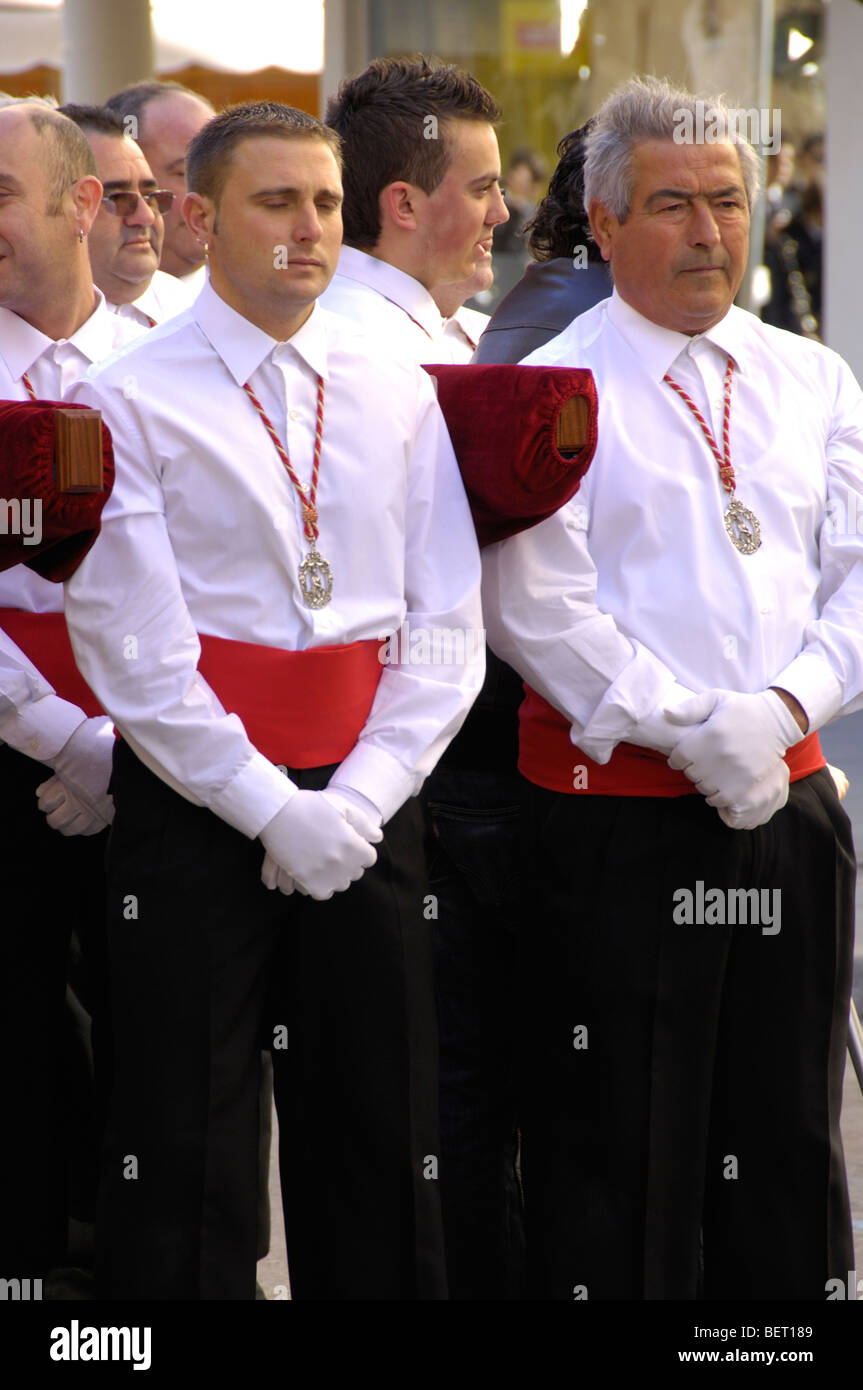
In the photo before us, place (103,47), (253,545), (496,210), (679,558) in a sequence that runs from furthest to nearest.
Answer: (103,47) < (496,210) < (679,558) < (253,545)

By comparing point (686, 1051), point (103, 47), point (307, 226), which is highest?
point (103, 47)

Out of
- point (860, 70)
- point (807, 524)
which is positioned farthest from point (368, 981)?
point (860, 70)

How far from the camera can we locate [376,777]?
2.54 metres

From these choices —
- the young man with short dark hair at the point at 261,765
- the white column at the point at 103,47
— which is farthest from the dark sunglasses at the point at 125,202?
the white column at the point at 103,47

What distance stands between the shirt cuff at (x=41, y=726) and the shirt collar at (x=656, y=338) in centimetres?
106

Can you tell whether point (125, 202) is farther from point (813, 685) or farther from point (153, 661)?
point (813, 685)

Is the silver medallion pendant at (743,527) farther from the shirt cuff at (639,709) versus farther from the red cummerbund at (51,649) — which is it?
the red cummerbund at (51,649)

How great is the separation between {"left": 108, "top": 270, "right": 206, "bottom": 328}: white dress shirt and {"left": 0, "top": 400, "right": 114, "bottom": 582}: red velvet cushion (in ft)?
5.25

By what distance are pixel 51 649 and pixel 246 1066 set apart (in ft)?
2.54

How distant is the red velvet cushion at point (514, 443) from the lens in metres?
2.61

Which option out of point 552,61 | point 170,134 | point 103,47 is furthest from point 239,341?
point 552,61

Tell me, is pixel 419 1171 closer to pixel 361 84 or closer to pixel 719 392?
pixel 719 392

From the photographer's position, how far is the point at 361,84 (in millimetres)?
3381

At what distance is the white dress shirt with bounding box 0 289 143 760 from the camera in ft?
9.17
